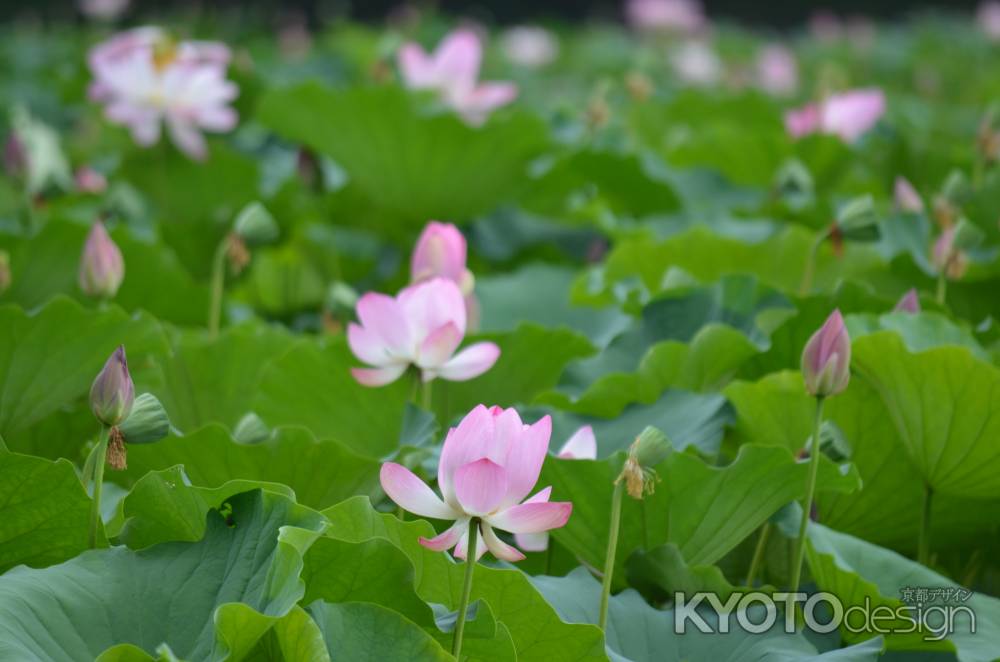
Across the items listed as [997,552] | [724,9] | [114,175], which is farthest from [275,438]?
[724,9]

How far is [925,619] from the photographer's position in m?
1.15

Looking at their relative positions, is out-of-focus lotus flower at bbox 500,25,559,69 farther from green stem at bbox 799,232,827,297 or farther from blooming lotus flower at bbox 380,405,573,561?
blooming lotus flower at bbox 380,405,573,561

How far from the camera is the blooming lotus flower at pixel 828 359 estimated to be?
A: 1.17m

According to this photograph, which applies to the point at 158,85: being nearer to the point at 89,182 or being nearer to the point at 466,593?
the point at 89,182

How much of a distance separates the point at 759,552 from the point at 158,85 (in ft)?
4.70

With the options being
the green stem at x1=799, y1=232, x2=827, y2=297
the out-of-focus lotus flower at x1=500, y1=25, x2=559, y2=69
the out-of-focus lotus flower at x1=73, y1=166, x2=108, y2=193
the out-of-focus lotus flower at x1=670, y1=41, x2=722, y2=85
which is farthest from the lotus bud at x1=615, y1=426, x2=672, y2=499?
the out-of-focus lotus flower at x1=500, y1=25, x2=559, y2=69

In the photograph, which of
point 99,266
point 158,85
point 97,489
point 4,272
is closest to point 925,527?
point 97,489

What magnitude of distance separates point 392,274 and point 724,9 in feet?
40.4

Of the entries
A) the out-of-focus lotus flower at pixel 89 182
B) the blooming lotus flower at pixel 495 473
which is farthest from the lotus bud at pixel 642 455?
the out-of-focus lotus flower at pixel 89 182

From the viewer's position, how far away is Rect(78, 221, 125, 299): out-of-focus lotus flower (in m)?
1.57

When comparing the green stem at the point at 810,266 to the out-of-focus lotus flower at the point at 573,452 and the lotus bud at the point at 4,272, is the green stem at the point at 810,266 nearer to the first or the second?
the out-of-focus lotus flower at the point at 573,452

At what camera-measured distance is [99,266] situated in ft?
5.17

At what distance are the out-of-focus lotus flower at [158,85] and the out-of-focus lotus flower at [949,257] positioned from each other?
4.13 feet

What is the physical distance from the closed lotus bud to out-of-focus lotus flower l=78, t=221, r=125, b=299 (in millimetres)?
557
